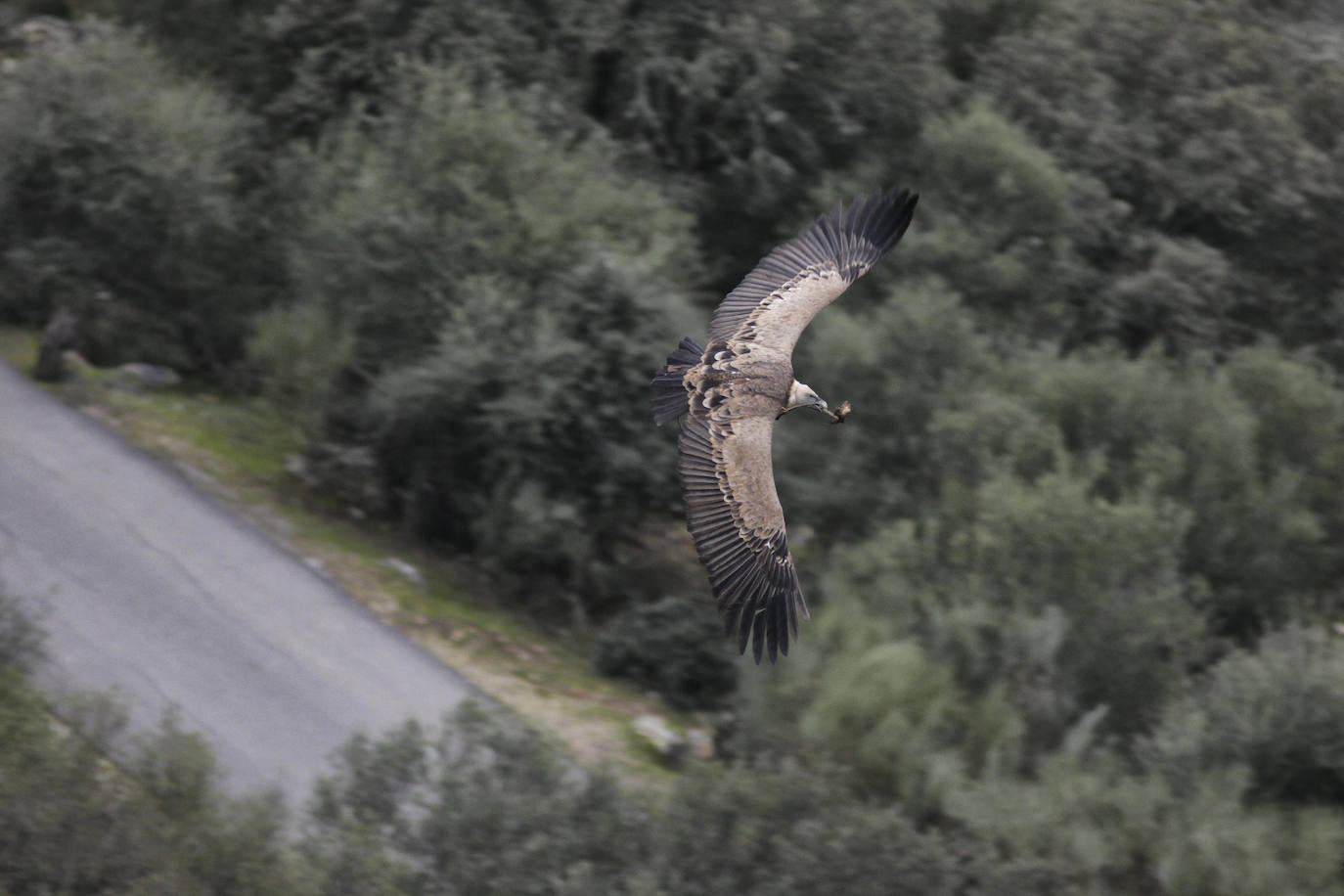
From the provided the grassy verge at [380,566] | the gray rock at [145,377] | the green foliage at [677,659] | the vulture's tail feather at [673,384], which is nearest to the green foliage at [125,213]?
the gray rock at [145,377]

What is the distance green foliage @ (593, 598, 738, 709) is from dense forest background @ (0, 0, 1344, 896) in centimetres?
6

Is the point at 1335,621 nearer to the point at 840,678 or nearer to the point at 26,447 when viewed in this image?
the point at 840,678

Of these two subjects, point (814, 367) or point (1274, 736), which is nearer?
point (1274, 736)

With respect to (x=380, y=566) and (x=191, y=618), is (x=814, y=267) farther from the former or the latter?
(x=380, y=566)

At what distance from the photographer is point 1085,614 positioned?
61.6 feet

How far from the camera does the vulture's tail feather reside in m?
11.6

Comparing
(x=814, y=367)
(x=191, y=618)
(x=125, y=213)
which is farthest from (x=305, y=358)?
(x=814, y=367)

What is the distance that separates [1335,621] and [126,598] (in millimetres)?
15180

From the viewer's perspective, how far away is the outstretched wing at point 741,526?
11.2 meters

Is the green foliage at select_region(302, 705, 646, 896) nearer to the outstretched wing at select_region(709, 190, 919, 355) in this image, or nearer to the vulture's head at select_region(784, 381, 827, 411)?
the vulture's head at select_region(784, 381, 827, 411)

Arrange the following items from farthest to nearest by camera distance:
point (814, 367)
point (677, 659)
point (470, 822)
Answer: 1. point (814, 367)
2. point (677, 659)
3. point (470, 822)

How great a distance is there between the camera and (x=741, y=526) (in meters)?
11.3

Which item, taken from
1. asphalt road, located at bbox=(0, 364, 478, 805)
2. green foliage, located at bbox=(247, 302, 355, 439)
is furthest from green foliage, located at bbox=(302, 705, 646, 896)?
green foliage, located at bbox=(247, 302, 355, 439)

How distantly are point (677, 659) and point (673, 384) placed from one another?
947 cm
